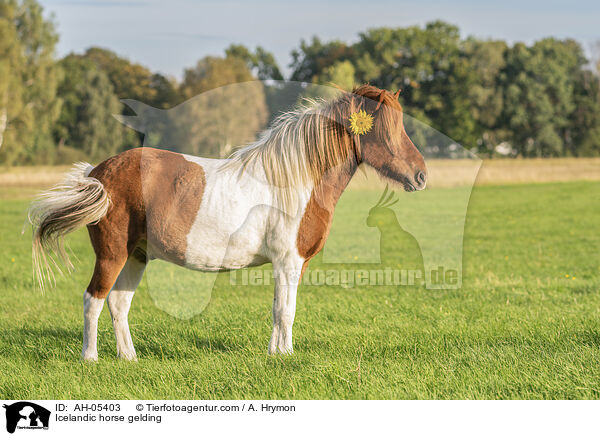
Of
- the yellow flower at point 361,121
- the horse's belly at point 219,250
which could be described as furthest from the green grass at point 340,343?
the yellow flower at point 361,121

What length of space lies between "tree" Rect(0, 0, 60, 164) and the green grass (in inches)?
1260

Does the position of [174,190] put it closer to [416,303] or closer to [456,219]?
[416,303]

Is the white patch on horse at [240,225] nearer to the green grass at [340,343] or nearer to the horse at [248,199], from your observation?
the horse at [248,199]

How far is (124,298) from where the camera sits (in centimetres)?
495

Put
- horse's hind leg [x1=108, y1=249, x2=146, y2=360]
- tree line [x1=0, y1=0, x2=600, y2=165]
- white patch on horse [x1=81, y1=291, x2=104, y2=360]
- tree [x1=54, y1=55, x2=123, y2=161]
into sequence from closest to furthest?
white patch on horse [x1=81, y1=291, x2=104, y2=360] → horse's hind leg [x1=108, y1=249, x2=146, y2=360] → tree line [x1=0, y1=0, x2=600, y2=165] → tree [x1=54, y1=55, x2=123, y2=161]

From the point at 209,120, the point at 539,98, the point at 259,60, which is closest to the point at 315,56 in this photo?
the point at 259,60

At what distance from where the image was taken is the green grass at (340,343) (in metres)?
4.32

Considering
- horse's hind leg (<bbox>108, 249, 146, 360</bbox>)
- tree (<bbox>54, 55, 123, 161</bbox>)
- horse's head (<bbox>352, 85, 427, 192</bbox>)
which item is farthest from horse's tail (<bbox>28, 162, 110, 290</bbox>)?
tree (<bbox>54, 55, 123, 161</bbox>)

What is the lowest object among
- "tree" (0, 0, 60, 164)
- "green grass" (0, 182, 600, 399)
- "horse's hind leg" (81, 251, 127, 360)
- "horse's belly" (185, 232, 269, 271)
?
"green grass" (0, 182, 600, 399)

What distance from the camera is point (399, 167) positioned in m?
4.62

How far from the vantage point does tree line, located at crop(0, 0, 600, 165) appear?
135 ft

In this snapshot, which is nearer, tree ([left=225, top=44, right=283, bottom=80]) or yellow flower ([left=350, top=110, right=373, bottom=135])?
yellow flower ([left=350, top=110, right=373, bottom=135])

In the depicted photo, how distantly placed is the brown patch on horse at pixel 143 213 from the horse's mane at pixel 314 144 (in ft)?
1.59
